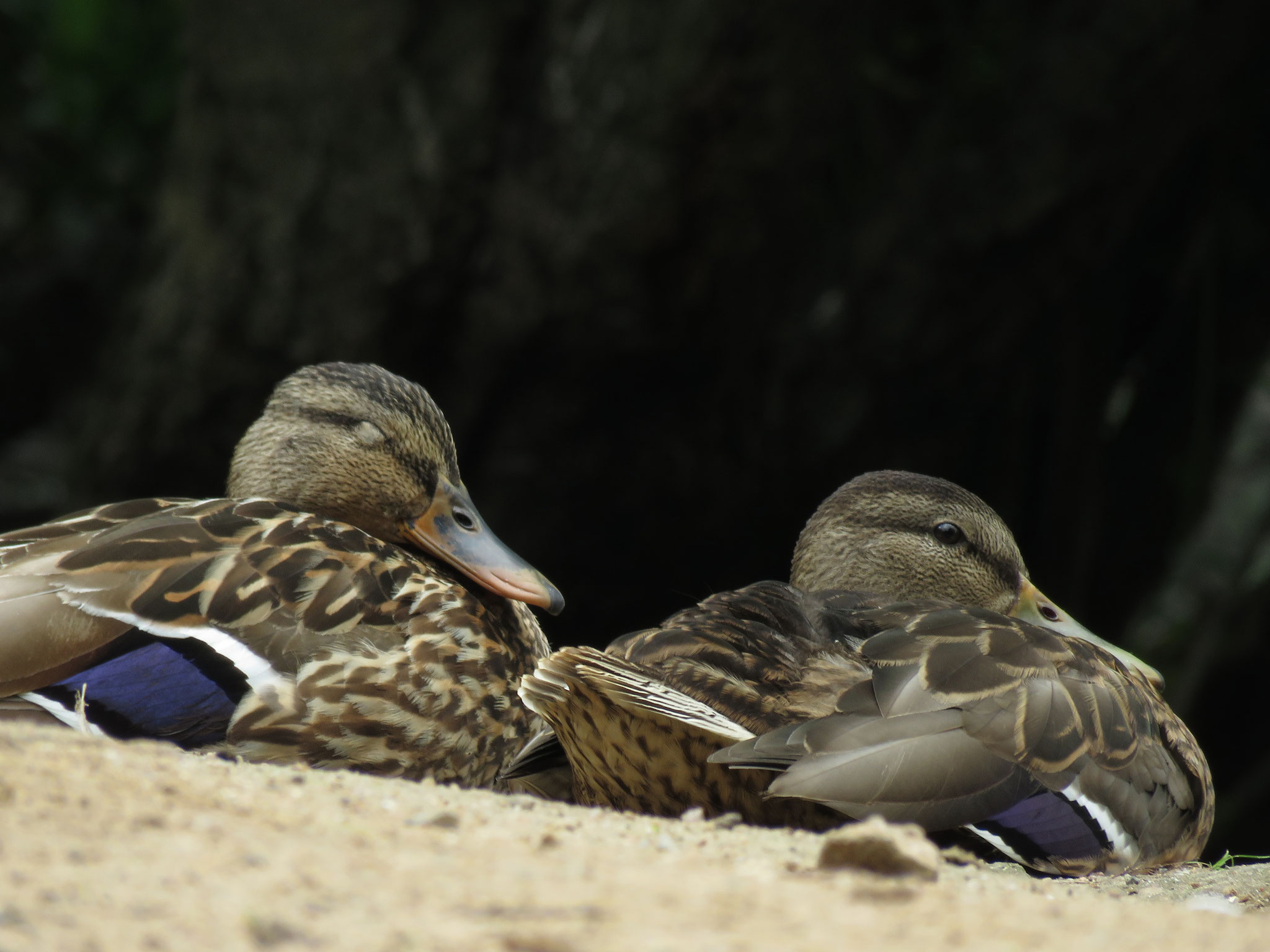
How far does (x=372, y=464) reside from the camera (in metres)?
4.36

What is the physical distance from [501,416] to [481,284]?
2.61ft

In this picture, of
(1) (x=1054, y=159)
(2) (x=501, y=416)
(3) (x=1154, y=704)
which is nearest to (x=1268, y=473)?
(1) (x=1054, y=159)

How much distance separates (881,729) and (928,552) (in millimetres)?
1950

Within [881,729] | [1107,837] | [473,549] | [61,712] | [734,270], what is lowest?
[61,712]

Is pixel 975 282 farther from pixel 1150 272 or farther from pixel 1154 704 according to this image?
pixel 1154 704

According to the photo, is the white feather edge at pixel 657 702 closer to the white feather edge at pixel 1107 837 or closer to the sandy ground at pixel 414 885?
the sandy ground at pixel 414 885

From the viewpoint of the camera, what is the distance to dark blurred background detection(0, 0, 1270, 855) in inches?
282

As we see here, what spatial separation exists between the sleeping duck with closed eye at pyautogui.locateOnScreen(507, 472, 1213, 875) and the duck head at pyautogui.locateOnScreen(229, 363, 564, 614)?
939 mm

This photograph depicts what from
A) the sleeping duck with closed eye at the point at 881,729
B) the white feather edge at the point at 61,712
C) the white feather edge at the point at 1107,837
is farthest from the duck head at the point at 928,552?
the white feather edge at the point at 61,712

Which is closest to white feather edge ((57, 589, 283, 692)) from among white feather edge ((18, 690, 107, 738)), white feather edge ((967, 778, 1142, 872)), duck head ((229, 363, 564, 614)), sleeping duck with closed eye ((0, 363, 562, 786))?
sleeping duck with closed eye ((0, 363, 562, 786))

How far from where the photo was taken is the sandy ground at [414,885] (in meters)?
1.57

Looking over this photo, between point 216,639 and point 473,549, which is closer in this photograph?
point 216,639

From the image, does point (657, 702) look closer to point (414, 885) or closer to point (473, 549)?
point (414, 885)

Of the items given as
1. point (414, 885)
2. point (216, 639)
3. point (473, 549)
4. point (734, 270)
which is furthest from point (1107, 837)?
point (734, 270)
